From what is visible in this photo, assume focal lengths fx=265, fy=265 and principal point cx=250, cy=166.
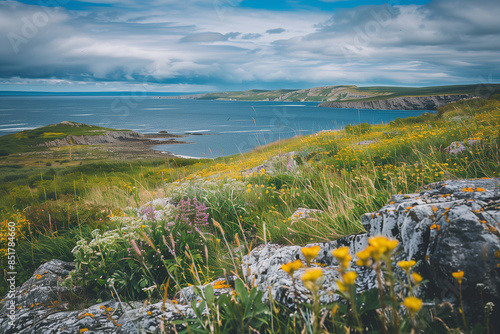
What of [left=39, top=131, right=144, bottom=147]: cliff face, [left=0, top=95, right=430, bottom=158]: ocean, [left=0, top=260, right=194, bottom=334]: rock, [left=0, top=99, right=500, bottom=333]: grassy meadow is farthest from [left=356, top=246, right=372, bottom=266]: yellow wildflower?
[left=39, top=131, right=144, bottom=147]: cliff face

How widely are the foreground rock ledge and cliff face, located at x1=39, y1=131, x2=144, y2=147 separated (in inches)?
1914

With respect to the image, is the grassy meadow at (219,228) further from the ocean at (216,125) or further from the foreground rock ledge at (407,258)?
the ocean at (216,125)

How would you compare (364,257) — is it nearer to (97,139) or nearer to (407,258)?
(407,258)

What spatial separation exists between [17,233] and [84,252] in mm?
3276

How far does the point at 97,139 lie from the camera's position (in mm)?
49906

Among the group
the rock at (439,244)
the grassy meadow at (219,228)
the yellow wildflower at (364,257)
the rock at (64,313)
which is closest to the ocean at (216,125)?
the grassy meadow at (219,228)

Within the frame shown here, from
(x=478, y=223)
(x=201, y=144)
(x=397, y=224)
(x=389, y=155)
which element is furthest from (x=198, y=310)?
(x=201, y=144)

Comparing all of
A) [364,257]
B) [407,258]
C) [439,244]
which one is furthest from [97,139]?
[364,257]

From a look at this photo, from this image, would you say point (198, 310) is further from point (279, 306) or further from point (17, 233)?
point (17, 233)

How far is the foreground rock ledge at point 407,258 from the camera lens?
1.96m

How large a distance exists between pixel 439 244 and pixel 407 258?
32cm

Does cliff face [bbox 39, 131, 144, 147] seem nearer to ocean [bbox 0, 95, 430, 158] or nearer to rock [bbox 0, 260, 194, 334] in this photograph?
ocean [bbox 0, 95, 430, 158]

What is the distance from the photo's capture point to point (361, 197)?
411 centimetres

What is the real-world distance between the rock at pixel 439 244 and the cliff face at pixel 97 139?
167 feet
